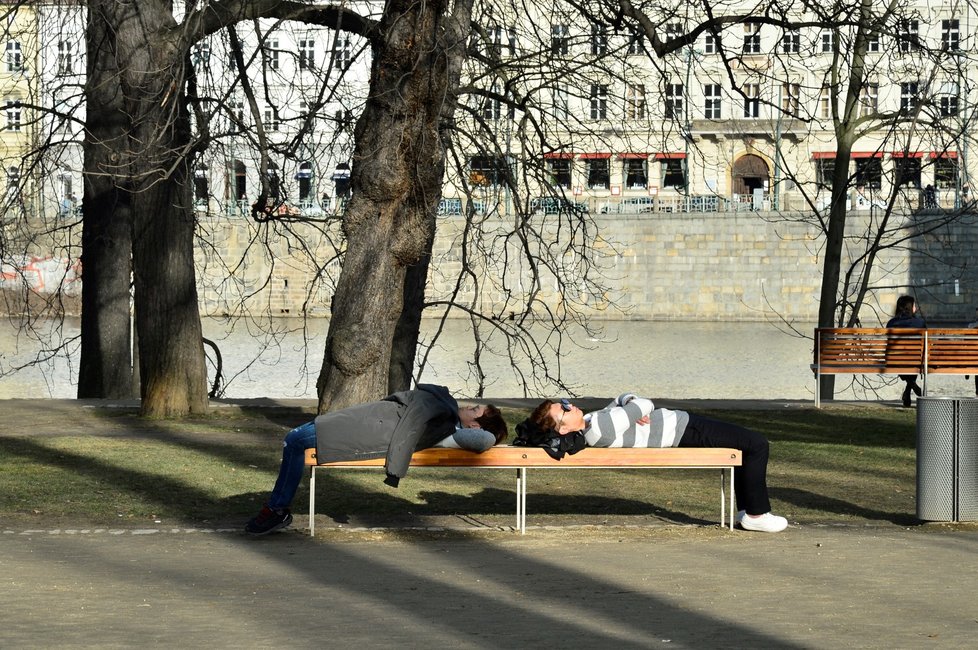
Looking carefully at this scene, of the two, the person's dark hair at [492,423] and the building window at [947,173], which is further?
the building window at [947,173]

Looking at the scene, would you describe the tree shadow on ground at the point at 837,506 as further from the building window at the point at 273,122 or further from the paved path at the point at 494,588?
the building window at the point at 273,122

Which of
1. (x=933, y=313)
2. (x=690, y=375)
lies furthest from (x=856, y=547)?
(x=933, y=313)

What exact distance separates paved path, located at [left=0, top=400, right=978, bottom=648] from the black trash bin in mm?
139

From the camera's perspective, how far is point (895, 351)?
17.0m

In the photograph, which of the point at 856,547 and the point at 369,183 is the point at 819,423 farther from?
the point at 856,547

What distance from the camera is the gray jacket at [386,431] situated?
26.5 ft

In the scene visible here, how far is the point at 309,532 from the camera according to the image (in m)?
8.46

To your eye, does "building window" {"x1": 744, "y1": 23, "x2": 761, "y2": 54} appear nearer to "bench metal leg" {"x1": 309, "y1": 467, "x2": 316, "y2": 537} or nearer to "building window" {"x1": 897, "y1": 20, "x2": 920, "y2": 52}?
"building window" {"x1": 897, "y1": 20, "x2": 920, "y2": 52}

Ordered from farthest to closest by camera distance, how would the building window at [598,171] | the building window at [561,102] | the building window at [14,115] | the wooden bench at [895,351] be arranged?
the building window at [598,171], the wooden bench at [895,351], the building window at [14,115], the building window at [561,102]

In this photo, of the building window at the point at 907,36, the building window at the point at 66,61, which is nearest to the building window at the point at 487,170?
the building window at the point at 907,36

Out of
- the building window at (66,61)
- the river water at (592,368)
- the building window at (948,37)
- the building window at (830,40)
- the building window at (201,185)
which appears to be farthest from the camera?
the river water at (592,368)

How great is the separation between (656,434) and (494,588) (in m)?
2.00

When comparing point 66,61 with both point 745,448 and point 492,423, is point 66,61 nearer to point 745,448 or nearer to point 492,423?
point 492,423

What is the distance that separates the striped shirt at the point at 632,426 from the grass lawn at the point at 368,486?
71 centimetres
